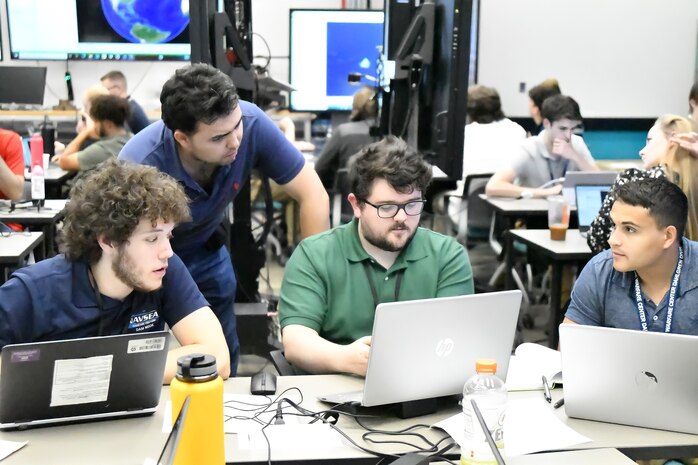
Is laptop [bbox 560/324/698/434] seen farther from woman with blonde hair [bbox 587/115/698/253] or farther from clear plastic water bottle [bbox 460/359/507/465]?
woman with blonde hair [bbox 587/115/698/253]

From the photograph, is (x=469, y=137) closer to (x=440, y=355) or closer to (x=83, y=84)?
(x=440, y=355)

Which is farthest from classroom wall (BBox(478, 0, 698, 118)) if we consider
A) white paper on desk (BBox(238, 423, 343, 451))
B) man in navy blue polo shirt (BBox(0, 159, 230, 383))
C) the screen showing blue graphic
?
white paper on desk (BBox(238, 423, 343, 451))

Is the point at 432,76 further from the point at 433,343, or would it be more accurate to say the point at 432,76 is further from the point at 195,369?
the point at 195,369

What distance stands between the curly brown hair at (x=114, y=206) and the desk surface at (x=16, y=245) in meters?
1.59

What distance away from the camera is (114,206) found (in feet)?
6.59

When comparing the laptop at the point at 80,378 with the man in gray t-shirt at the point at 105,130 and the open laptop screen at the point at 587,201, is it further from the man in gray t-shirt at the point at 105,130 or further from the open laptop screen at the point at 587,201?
the man in gray t-shirt at the point at 105,130

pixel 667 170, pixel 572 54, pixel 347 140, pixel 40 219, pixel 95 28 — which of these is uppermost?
pixel 95 28

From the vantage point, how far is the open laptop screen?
4184mm

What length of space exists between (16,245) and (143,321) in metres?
1.84

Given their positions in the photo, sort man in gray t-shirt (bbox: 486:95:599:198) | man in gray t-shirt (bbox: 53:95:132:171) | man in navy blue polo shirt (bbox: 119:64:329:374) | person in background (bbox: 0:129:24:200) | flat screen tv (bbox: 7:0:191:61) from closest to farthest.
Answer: man in navy blue polo shirt (bbox: 119:64:329:374) → person in background (bbox: 0:129:24:200) → man in gray t-shirt (bbox: 486:95:599:198) → man in gray t-shirt (bbox: 53:95:132:171) → flat screen tv (bbox: 7:0:191:61)

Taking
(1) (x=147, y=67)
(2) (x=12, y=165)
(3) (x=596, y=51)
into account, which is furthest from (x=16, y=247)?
(3) (x=596, y=51)

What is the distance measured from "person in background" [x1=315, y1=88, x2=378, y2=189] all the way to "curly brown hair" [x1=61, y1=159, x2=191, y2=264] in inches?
117

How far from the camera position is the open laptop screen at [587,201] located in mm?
4184

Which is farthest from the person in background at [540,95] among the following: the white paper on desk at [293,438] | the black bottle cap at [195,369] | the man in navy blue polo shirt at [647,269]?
the black bottle cap at [195,369]
